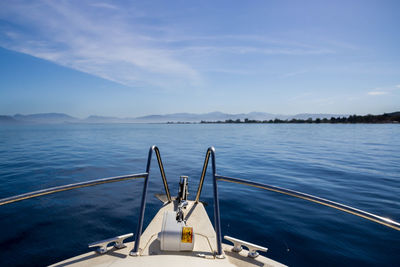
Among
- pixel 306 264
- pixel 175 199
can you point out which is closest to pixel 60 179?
pixel 175 199

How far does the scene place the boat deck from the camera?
1.74 meters

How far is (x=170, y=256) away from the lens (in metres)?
1.82

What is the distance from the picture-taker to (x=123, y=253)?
2383mm

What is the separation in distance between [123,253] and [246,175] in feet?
25.2

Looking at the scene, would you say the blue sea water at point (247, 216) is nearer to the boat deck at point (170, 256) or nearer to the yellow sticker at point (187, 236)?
the boat deck at point (170, 256)

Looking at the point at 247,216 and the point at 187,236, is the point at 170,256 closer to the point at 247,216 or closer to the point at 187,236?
the point at 187,236

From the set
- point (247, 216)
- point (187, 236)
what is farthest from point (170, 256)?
point (247, 216)

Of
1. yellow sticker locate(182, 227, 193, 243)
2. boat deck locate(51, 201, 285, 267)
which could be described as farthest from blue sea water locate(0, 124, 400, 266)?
yellow sticker locate(182, 227, 193, 243)

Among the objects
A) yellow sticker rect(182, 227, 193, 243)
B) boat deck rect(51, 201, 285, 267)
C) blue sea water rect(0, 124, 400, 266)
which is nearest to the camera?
boat deck rect(51, 201, 285, 267)

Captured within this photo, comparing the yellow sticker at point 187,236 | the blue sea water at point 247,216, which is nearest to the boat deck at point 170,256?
the yellow sticker at point 187,236

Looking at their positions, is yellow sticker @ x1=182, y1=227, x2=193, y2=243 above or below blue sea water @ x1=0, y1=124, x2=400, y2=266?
above

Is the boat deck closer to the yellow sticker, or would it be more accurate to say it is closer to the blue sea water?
the yellow sticker

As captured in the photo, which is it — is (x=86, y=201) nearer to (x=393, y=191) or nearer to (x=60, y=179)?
(x=60, y=179)

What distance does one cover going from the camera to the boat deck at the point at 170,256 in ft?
5.72
